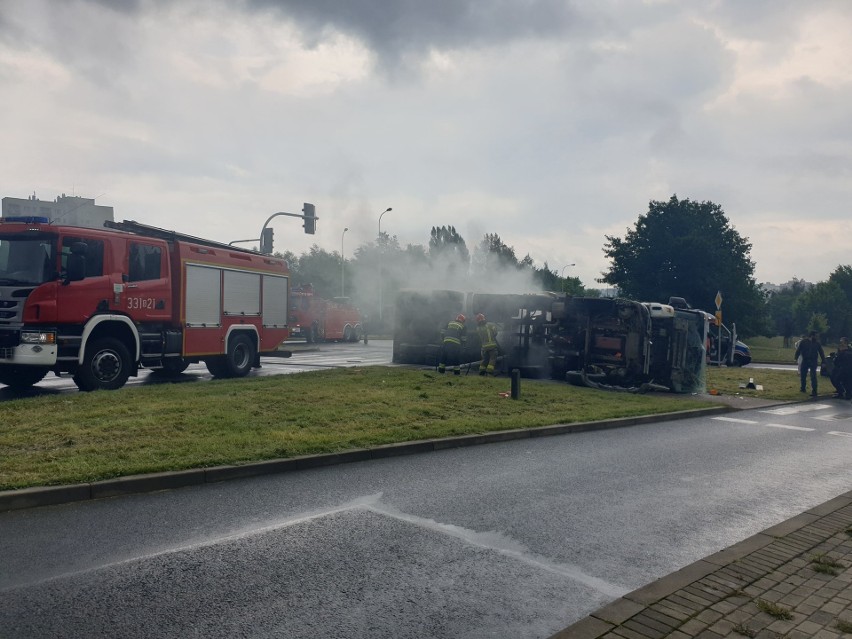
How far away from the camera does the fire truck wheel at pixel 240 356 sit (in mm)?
16484

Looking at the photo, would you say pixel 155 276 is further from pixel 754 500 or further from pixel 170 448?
pixel 754 500

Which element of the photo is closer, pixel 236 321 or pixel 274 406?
pixel 274 406

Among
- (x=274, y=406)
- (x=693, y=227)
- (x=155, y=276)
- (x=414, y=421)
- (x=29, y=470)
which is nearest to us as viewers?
(x=29, y=470)

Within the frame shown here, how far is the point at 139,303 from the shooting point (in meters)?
13.7

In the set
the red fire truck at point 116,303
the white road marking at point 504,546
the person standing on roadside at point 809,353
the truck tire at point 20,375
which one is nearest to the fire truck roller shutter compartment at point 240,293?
the red fire truck at point 116,303

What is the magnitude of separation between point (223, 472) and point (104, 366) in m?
7.16

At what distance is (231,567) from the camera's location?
15.1ft

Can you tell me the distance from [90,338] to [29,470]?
677 cm

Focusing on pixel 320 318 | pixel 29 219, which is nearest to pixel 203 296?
pixel 29 219

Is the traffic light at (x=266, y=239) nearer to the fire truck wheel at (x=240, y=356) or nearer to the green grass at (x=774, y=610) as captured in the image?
the fire truck wheel at (x=240, y=356)

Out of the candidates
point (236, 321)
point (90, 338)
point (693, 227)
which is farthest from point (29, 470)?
point (693, 227)

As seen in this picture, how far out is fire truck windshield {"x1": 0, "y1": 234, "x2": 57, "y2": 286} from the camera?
12156 mm

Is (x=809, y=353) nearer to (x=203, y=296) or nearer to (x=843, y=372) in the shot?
(x=843, y=372)

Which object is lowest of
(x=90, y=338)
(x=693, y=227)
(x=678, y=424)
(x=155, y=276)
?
(x=678, y=424)
